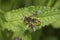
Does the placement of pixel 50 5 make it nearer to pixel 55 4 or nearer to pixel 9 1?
pixel 55 4

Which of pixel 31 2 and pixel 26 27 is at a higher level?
pixel 31 2

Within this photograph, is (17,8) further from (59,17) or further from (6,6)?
(59,17)

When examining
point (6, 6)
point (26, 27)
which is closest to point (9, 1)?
point (6, 6)

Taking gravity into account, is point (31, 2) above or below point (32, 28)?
above

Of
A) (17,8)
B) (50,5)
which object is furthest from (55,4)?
(17,8)

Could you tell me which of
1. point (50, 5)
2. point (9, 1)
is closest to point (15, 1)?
point (9, 1)

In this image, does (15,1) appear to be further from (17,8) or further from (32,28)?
(32,28)
